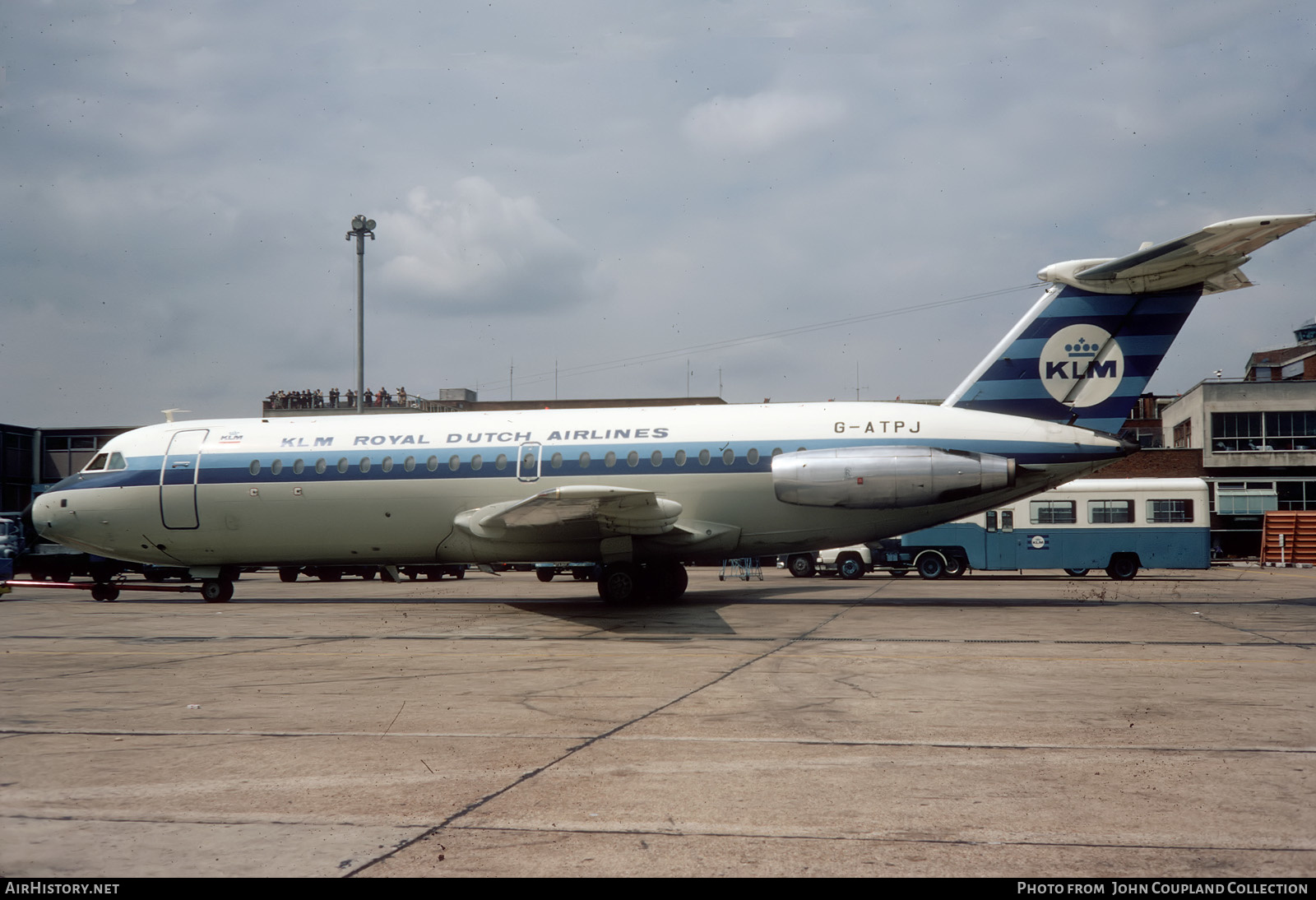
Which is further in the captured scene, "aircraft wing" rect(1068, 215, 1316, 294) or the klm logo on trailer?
the klm logo on trailer

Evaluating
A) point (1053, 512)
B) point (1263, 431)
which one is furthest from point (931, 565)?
point (1263, 431)

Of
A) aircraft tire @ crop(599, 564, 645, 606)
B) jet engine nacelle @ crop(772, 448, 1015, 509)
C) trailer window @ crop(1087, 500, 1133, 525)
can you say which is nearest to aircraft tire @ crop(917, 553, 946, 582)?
trailer window @ crop(1087, 500, 1133, 525)

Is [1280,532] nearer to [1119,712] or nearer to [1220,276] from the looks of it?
[1220,276]

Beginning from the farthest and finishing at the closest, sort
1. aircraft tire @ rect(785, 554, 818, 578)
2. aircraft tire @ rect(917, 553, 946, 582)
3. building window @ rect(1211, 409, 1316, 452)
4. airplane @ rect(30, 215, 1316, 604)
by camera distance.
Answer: building window @ rect(1211, 409, 1316, 452) < aircraft tire @ rect(785, 554, 818, 578) < aircraft tire @ rect(917, 553, 946, 582) < airplane @ rect(30, 215, 1316, 604)

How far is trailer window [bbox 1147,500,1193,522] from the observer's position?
2981 centimetres

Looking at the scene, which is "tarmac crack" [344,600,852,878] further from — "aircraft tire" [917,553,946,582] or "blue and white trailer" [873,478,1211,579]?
"aircraft tire" [917,553,946,582]

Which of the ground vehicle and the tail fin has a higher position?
the tail fin

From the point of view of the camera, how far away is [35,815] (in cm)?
554

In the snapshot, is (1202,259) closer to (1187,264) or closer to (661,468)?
(1187,264)

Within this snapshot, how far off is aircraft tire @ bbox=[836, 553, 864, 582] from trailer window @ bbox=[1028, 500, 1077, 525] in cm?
586

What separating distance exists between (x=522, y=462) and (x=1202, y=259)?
13.1 metres

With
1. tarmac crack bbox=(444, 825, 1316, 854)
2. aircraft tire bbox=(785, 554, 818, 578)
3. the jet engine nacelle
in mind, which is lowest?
aircraft tire bbox=(785, 554, 818, 578)

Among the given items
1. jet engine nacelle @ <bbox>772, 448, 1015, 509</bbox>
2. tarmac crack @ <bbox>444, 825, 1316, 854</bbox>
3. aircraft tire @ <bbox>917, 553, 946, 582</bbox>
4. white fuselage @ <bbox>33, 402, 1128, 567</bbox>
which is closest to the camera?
tarmac crack @ <bbox>444, 825, 1316, 854</bbox>

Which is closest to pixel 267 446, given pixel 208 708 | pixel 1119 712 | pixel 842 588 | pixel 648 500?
pixel 648 500
